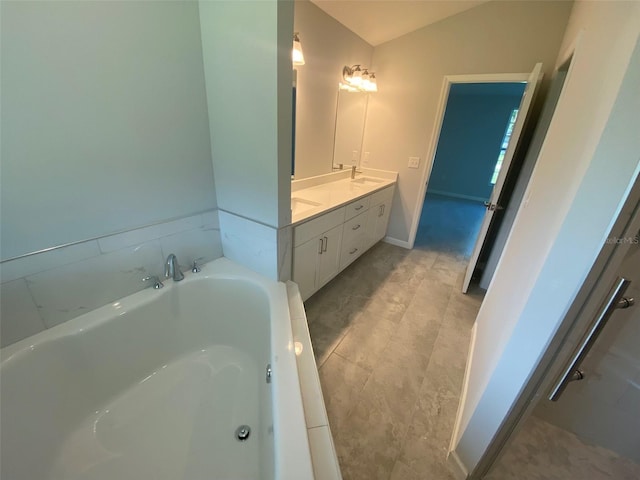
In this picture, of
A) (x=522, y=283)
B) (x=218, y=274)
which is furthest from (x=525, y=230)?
(x=218, y=274)

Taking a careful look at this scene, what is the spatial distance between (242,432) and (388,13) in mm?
3086

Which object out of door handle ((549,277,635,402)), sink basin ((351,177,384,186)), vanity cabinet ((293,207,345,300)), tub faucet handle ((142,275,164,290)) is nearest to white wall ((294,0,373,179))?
sink basin ((351,177,384,186))

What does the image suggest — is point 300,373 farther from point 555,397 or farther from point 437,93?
point 437,93

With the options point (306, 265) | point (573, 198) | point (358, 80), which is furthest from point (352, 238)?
point (573, 198)

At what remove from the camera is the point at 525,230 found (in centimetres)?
128

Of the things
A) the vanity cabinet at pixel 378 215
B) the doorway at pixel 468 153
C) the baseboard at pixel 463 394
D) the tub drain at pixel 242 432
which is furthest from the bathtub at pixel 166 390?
the doorway at pixel 468 153

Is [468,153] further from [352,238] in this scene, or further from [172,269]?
[172,269]

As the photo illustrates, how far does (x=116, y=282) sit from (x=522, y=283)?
1856 millimetres

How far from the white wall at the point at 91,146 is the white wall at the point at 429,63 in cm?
217

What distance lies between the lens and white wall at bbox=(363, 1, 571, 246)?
205cm

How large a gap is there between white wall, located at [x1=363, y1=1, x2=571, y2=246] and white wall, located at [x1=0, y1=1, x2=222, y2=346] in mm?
2169

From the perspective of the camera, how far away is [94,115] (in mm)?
975

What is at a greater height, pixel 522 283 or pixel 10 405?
pixel 522 283

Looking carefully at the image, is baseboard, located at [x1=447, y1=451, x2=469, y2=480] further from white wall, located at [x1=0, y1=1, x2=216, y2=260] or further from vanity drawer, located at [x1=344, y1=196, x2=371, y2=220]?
white wall, located at [x1=0, y1=1, x2=216, y2=260]
